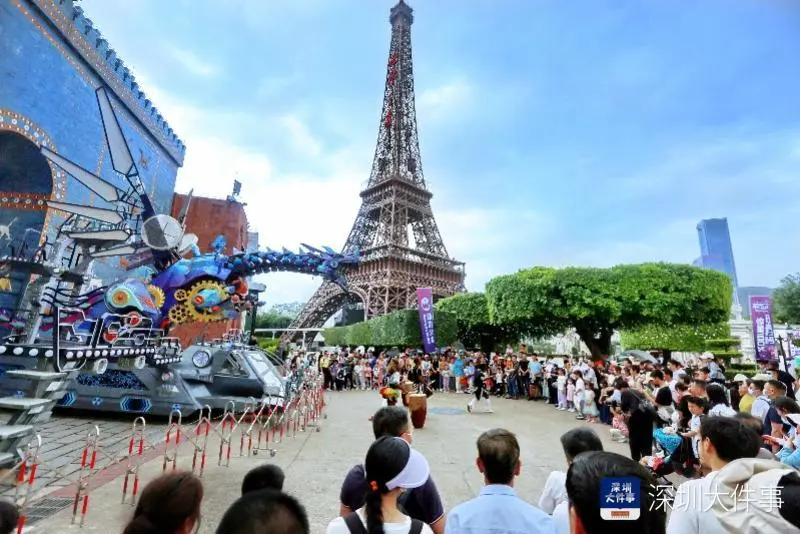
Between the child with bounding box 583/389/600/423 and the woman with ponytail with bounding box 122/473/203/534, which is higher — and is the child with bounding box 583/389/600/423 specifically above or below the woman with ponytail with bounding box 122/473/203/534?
below

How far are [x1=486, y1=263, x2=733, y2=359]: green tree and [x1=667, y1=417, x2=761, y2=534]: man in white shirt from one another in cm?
1551

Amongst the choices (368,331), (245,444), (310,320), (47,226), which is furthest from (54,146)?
(310,320)

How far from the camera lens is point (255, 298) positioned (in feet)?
41.5

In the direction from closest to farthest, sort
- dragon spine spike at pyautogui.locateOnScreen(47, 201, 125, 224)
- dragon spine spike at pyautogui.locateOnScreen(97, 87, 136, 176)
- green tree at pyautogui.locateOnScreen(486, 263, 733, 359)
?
1. dragon spine spike at pyautogui.locateOnScreen(47, 201, 125, 224)
2. dragon spine spike at pyautogui.locateOnScreen(97, 87, 136, 176)
3. green tree at pyautogui.locateOnScreen(486, 263, 733, 359)

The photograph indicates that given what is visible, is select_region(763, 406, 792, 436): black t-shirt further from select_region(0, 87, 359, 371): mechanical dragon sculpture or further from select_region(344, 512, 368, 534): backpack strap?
select_region(0, 87, 359, 371): mechanical dragon sculpture

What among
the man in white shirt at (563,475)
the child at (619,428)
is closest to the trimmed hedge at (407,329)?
the child at (619,428)

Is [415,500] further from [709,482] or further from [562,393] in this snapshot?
[562,393]

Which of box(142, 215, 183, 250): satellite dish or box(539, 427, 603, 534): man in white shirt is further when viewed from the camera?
box(142, 215, 183, 250): satellite dish

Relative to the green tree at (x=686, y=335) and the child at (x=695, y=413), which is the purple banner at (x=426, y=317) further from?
the child at (x=695, y=413)

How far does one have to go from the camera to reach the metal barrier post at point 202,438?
17.5 ft

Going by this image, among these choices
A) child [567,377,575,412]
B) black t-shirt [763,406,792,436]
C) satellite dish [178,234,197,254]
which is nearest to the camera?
black t-shirt [763,406,792,436]

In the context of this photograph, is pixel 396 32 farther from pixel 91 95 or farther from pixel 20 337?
pixel 20 337

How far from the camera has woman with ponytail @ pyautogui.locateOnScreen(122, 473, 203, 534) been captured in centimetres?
143

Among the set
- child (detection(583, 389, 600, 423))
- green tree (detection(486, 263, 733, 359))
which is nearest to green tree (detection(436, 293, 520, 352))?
green tree (detection(486, 263, 733, 359))
